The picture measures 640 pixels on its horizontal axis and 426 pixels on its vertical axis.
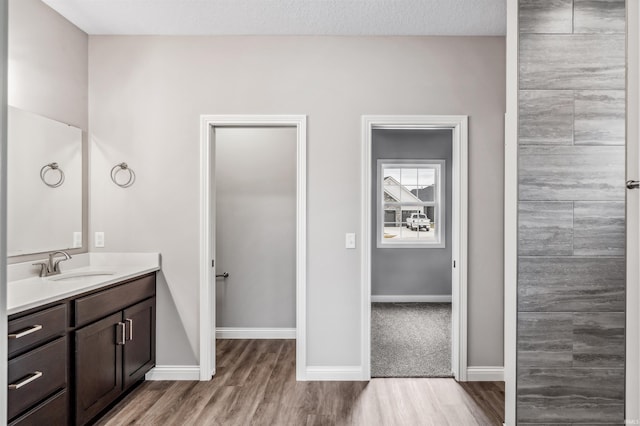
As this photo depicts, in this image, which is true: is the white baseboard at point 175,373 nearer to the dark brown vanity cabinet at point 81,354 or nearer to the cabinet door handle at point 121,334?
the dark brown vanity cabinet at point 81,354

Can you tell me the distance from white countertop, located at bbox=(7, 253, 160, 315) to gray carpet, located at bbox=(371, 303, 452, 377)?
6.55ft

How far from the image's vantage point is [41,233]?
8.63ft

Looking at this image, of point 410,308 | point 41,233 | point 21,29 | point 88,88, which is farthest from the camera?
point 410,308

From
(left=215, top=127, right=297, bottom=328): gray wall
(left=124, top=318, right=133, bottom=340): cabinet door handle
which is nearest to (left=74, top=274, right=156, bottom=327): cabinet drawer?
(left=124, top=318, right=133, bottom=340): cabinet door handle

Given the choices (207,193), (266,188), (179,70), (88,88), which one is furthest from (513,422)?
(88,88)

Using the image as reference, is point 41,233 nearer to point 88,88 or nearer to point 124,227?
point 124,227

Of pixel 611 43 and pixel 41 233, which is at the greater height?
pixel 611 43

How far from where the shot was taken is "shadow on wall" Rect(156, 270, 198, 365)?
312 centimetres

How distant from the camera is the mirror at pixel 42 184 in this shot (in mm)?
2412

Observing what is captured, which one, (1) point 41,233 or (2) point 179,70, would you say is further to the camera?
(2) point 179,70

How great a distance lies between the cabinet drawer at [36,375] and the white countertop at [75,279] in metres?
0.23

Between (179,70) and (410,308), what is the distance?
4.18 metres

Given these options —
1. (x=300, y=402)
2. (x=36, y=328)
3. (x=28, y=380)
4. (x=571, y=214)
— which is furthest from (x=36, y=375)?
(x=571, y=214)

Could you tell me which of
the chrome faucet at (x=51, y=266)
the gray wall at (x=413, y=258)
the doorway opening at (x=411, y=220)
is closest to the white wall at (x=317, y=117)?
the chrome faucet at (x=51, y=266)
